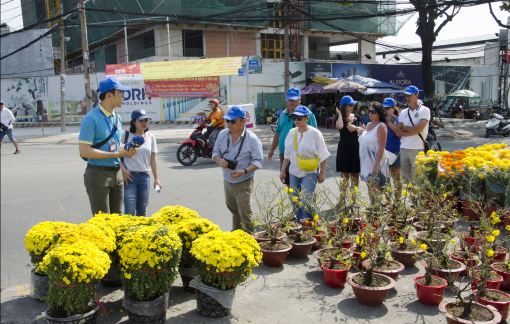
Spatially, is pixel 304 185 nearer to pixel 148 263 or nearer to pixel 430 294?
pixel 430 294

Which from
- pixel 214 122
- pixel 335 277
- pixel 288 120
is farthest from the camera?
pixel 214 122

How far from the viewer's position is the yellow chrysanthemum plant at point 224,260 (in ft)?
9.61

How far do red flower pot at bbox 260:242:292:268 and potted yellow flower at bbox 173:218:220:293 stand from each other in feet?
2.41

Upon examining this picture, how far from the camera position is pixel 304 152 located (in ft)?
15.9

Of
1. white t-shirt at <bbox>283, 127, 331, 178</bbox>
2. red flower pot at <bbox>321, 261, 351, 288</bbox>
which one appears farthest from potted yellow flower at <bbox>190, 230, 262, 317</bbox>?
white t-shirt at <bbox>283, 127, 331, 178</bbox>

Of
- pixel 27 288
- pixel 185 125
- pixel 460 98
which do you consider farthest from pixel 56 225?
pixel 460 98

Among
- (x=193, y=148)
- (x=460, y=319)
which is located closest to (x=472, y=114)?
(x=193, y=148)

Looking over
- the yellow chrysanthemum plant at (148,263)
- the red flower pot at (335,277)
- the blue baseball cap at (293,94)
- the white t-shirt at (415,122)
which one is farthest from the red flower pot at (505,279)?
the blue baseball cap at (293,94)

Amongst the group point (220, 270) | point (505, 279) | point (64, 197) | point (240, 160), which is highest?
point (240, 160)

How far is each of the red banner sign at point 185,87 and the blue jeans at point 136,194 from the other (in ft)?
64.1

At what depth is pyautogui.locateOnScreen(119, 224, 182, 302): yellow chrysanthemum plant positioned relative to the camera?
9.38 ft

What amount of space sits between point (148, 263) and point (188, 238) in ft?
2.28

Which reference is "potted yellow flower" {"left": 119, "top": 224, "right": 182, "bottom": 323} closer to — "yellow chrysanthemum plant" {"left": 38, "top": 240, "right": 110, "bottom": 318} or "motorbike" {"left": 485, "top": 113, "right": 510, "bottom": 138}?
"yellow chrysanthemum plant" {"left": 38, "top": 240, "right": 110, "bottom": 318}

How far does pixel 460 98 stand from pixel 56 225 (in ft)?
106
